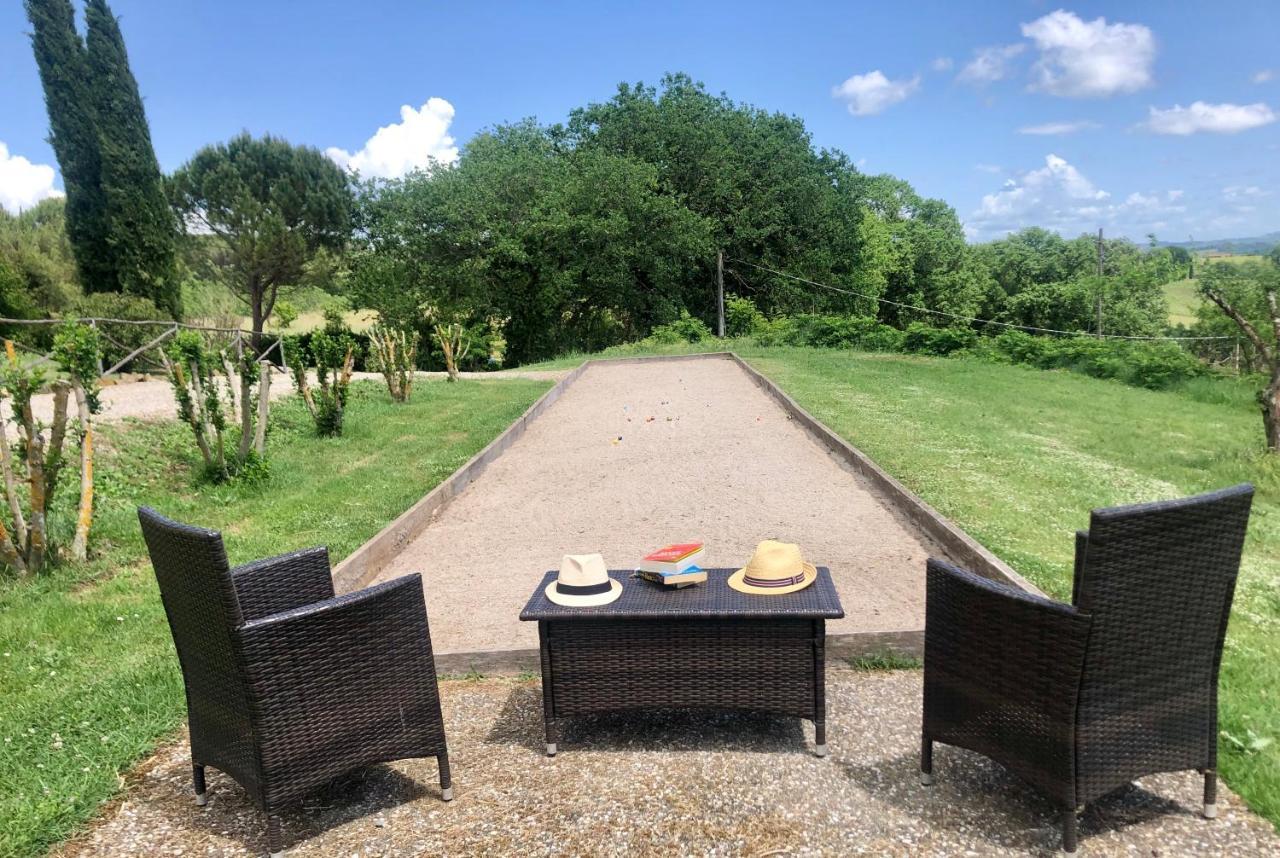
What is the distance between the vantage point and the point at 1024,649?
228cm

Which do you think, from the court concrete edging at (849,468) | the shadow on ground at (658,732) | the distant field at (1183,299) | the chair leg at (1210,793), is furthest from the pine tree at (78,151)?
the distant field at (1183,299)

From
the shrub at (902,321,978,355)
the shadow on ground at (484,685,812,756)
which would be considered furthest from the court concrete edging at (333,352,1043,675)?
the shrub at (902,321,978,355)

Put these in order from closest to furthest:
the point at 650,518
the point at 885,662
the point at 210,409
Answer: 1. the point at 885,662
2. the point at 650,518
3. the point at 210,409

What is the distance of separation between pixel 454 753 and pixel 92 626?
7.73ft

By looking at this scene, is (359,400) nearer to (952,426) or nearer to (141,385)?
(141,385)

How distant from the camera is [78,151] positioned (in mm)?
21375

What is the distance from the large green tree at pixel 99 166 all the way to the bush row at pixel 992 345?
48.8 feet

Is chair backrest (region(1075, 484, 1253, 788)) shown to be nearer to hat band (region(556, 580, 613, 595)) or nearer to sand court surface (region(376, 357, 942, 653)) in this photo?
sand court surface (region(376, 357, 942, 653))

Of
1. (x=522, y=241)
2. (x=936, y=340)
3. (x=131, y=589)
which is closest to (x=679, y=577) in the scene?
(x=131, y=589)

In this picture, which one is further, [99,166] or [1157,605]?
[99,166]

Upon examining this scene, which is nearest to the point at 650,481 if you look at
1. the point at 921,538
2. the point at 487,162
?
the point at 921,538

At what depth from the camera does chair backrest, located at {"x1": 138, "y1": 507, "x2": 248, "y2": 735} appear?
2.28m

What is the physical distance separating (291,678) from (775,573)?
65.9 inches

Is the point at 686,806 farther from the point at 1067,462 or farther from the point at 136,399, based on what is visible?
the point at 136,399
